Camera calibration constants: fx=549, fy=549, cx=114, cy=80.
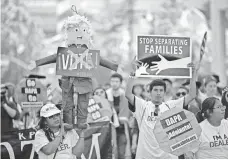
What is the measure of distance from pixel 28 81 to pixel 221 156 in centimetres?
388

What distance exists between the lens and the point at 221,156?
692 centimetres

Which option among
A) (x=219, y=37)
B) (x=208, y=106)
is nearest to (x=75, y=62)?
(x=208, y=106)

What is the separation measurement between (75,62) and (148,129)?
1.28 metres

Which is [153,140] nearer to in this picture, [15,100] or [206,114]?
[206,114]

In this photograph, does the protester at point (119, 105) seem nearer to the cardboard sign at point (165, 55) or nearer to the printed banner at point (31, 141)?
the printed banner at point (31, 141)

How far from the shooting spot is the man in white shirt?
7.11m

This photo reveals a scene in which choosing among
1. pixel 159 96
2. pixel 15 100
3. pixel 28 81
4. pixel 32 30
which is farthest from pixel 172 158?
pixel 32 30

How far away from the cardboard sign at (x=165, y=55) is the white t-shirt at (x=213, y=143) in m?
0.84

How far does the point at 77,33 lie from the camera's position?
7.21 meters

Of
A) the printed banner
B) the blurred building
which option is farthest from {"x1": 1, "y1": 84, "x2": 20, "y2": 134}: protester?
the blurred building

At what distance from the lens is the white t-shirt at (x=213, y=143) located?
6.91m

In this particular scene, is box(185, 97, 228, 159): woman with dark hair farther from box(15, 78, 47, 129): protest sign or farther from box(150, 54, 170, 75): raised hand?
box(15, 78, 47, 129): protest sign

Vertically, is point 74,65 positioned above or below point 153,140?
above

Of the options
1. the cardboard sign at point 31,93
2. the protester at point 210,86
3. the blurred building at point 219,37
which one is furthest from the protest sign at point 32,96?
the blurred building at point 219,37
